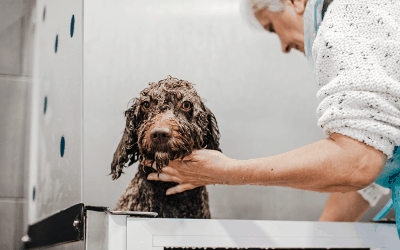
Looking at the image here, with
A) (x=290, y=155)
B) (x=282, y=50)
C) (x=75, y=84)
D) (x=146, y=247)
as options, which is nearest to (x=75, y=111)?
(x=75, y=84)

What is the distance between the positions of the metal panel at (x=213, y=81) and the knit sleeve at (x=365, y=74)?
0.44m

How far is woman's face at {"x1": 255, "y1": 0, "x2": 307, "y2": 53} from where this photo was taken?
2.99ft

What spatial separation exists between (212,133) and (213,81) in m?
0.17

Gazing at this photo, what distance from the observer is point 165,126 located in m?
0.79

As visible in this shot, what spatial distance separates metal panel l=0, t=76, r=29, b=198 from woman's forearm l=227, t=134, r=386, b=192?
2.04ft

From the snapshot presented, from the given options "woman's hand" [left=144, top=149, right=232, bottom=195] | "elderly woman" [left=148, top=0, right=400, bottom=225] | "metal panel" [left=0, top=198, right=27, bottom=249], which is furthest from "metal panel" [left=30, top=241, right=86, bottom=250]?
"elderly woman" [left=148, top=0, right=400, bottom=225]

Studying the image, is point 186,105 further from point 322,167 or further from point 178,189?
point 322,167

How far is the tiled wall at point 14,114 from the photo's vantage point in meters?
0.78

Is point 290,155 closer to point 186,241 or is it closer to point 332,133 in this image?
point 332,133

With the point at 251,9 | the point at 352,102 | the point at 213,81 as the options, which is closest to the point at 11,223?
the point at 213,81

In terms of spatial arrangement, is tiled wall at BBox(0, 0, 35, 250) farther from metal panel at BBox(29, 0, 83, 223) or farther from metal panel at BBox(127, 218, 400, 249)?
metal panel at BBox(127, 218, 400, 249)

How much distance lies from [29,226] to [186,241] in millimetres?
425

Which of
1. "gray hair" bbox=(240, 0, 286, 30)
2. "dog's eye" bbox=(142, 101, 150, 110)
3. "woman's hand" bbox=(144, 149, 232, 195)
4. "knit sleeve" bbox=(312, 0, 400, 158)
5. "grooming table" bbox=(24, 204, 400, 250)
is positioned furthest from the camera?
"gray hair" bbox=(240, 0, 286, 30)

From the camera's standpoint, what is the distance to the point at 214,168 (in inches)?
30.4
